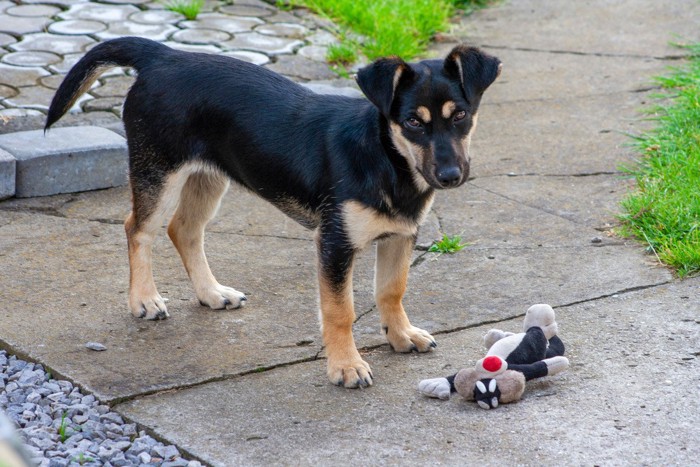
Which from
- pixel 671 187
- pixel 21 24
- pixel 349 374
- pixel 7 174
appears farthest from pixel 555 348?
pixel 21 24

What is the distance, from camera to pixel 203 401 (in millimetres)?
3719

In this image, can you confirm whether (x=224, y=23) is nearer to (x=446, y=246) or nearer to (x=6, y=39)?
(x=6, y=39)

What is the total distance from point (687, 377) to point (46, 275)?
A: 2.91 meters

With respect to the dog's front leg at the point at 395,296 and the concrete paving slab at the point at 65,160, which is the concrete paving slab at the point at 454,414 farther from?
the concrete paving slab at the point at 65,160

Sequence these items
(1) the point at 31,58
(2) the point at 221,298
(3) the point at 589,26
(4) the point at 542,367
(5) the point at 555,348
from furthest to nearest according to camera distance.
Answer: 1. (3) the point at 589,26
2. (1) the point at 31,58
3. (2) the point at 221,298
4. (5) the point at 555,348
5. (4) the point at 542,367

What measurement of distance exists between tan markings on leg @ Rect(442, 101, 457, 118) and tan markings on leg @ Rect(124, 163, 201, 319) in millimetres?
1265

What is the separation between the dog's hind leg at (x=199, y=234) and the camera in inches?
180

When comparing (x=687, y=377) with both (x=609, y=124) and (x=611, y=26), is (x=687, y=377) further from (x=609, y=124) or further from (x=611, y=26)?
(x=611, y=26)

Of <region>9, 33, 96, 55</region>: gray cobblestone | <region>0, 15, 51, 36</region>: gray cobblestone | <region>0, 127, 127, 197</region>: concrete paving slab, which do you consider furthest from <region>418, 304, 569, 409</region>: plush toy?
<region>0, 15, 51, 36</region>: gray cobblestone

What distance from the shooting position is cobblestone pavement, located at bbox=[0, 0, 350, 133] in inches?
265

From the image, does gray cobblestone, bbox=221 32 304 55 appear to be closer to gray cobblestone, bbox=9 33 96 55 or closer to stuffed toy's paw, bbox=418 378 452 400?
gray cobblestone, bbox=9 33 96 55

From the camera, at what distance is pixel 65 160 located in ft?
18.7

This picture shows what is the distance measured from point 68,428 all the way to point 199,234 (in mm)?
1319

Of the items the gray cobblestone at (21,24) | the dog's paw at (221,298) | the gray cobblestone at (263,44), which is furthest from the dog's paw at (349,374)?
the gray cobblestone at (21,24)
